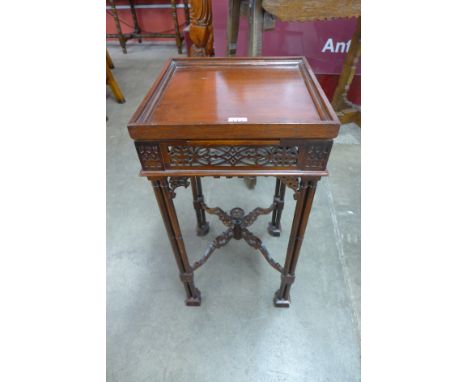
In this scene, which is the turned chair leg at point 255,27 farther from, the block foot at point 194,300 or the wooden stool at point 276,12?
the block foot at point 194,300

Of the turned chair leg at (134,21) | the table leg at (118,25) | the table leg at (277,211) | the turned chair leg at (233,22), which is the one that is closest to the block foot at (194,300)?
the table leg at (277,211)

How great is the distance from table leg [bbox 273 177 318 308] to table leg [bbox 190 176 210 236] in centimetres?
46

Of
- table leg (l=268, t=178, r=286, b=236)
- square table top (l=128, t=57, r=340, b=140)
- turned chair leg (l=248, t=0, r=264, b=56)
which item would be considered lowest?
table leg (l=268, t=178, r=286, b=236)

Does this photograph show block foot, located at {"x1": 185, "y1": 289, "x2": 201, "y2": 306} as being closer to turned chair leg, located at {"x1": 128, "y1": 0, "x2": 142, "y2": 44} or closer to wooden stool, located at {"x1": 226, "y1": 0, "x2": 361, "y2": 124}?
wooden stool, located at {"x1": 226, "y1": 0, "x2": 361, "y2": 124}

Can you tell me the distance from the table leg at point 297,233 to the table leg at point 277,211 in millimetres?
321

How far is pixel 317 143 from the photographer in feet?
1.96

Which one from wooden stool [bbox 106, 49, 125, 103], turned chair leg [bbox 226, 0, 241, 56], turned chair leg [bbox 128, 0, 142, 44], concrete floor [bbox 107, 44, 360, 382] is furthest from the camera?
turned chair leg [bbox 128, 0, 142, 44]

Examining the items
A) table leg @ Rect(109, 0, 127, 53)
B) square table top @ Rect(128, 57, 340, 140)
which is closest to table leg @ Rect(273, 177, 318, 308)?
square table top @ Rect(128, 57, 340, 140)

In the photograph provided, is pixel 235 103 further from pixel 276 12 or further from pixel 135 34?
pixel 135 34

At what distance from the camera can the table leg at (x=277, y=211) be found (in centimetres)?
119

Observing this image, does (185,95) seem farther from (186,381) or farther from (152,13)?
(152,13)

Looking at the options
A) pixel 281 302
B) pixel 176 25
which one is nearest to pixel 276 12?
pixel 281 302

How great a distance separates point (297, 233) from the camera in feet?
2.63

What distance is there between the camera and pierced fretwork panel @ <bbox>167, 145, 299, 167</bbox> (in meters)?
0.62
